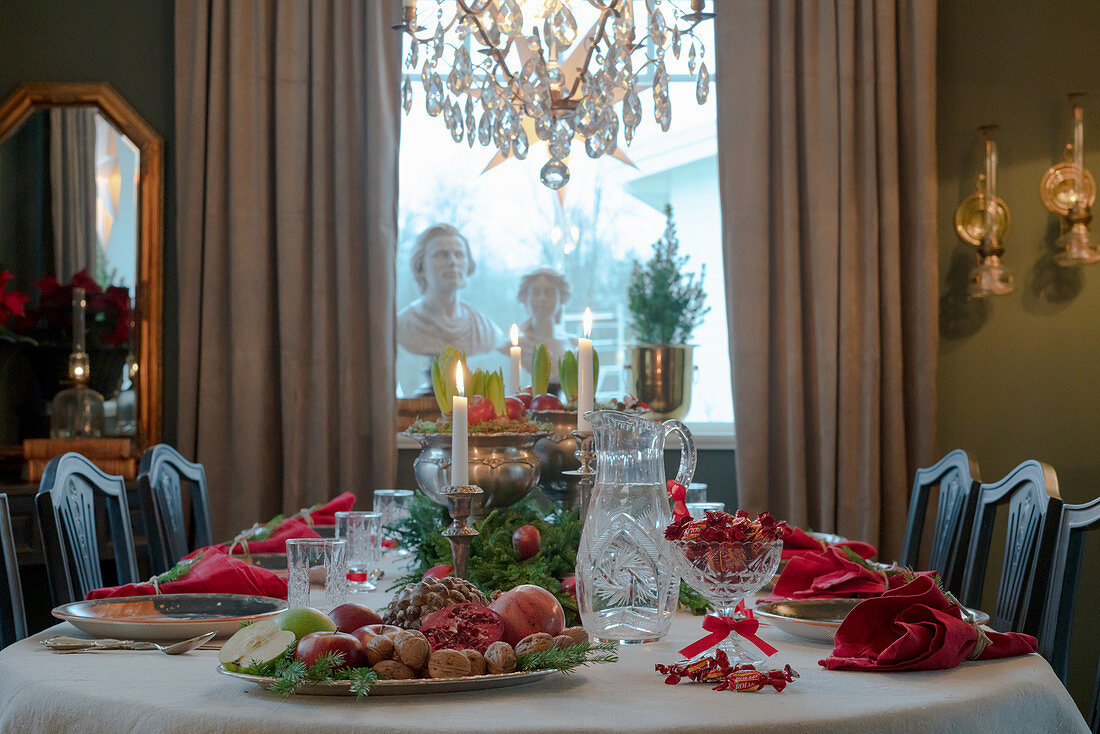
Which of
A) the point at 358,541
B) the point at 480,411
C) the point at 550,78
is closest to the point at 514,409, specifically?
the point at 480,411

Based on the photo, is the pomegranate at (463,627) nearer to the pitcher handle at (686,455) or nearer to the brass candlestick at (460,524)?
the brass candlestick at (460,524)

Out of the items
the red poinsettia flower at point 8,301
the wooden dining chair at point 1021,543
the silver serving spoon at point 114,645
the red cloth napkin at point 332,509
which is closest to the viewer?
the silver serving spoon at point 114,645

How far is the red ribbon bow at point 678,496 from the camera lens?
1.14 metres

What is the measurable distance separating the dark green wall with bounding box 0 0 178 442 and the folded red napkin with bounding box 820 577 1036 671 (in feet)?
9.82

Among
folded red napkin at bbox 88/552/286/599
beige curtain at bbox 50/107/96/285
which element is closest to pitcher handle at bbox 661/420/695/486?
folded red napkin at bbox 88/552/286/599

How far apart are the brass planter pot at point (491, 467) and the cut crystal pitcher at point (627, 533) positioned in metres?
0.36

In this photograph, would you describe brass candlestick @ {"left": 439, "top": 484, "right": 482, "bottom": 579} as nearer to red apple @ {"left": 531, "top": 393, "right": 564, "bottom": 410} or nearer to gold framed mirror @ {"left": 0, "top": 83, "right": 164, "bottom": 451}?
red apple @ {"left": 531, "top": 393, "right": 564, "bottom": 410}

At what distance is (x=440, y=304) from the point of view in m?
3.71

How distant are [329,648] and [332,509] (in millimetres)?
1396

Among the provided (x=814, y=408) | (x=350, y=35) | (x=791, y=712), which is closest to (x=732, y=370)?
(x=814, y=408)

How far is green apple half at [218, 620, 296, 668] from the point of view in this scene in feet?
3.08

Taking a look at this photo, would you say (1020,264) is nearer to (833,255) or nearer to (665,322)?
(833,255)

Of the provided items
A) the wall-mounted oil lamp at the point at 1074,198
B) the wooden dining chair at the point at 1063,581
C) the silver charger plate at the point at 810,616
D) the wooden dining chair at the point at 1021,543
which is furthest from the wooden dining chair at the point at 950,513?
the wall-mounted oil lamp at the point at 1074,198

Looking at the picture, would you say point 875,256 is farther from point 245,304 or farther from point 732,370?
point 245,304
